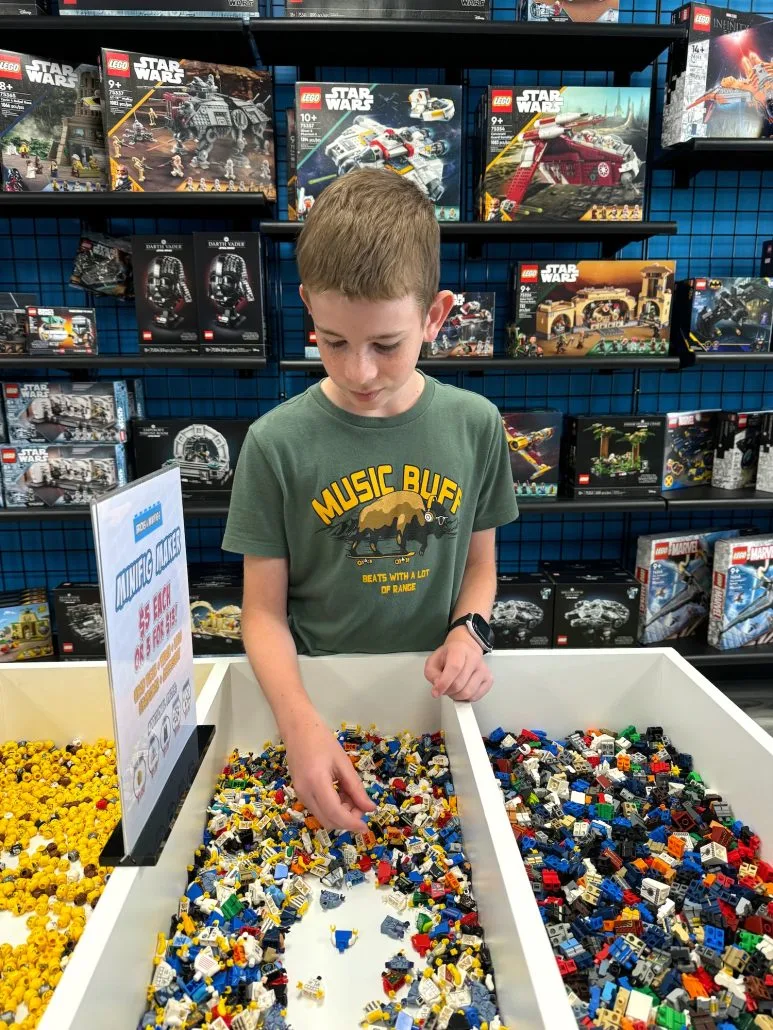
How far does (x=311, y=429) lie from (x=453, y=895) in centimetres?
68

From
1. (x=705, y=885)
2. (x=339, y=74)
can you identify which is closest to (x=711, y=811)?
(x=705, y=885)

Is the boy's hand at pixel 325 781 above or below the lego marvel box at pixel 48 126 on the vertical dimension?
below

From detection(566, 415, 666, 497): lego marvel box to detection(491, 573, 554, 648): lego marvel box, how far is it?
38cm

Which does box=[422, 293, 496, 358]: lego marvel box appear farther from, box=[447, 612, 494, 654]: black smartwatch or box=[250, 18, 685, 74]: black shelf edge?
box=[447, 612, 494, 654]: black smartwatch

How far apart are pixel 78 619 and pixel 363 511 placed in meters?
1.79

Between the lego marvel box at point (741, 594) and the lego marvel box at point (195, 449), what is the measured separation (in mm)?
1824

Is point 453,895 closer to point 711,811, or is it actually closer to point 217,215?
point 711,811

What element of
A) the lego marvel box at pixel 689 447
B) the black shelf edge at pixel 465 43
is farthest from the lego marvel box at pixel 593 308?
the black shelf edge at pixel 465 43

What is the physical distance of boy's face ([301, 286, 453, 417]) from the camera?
2.81ft

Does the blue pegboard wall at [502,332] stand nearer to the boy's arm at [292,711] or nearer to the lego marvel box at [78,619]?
the lego marvel box at [78,619]

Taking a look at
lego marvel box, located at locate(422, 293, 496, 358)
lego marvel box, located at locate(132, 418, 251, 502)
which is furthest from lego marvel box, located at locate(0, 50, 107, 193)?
lego marvel box, located at locate(422, 293, 496, 358)

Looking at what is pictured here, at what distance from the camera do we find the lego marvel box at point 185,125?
2205mm

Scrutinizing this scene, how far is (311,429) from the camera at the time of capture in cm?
114

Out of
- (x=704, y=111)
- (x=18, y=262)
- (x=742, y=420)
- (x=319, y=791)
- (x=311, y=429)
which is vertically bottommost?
(x=319, y=791)
